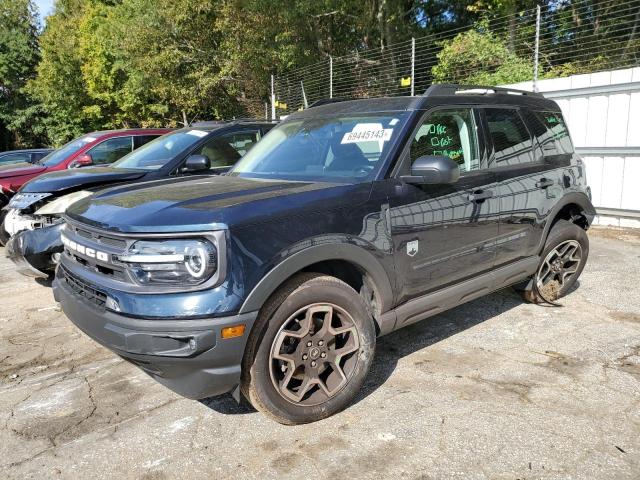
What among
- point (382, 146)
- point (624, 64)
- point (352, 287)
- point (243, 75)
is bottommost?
point (352, 287)

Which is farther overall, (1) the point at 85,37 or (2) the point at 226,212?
(1) the point at 85,37

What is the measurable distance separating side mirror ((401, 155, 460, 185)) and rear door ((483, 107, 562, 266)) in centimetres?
93

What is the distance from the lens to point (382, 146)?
3.43m

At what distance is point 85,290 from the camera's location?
2943 millimetres

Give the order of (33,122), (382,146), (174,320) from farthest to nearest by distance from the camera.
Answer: (33,122)
(382,146)
(174,320)

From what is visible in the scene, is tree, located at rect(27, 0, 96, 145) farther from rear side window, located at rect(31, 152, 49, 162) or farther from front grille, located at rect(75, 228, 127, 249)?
front grille, located at rect(75, 228, 127, 249)

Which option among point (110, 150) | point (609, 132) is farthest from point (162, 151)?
point (609, 132)

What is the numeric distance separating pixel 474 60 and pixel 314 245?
1011 centimetres

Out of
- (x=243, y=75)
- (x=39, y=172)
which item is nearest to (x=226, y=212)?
(x=39, y=172)

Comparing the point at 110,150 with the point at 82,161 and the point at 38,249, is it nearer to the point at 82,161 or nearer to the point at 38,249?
the point at 82,161

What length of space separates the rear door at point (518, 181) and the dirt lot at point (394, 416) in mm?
770

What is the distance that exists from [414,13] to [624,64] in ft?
45.4

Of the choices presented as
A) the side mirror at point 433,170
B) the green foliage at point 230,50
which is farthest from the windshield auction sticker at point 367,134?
the green foliage at point 230,50

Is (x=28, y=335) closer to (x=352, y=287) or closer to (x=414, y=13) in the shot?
(x=352, y=287)
